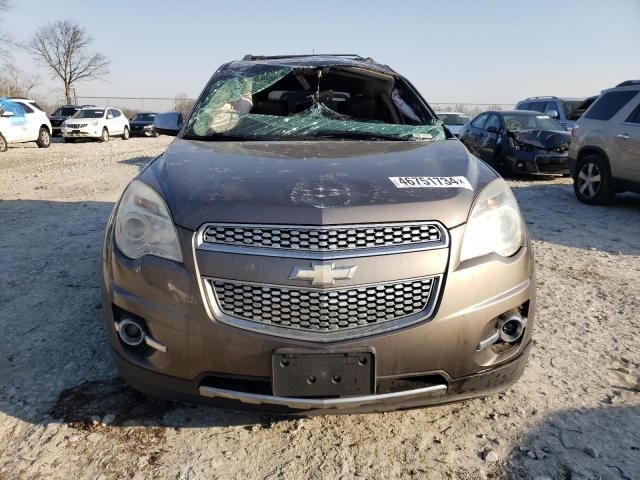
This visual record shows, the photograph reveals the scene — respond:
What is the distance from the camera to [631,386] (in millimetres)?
2480

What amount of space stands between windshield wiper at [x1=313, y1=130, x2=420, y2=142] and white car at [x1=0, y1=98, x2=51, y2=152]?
1603cm

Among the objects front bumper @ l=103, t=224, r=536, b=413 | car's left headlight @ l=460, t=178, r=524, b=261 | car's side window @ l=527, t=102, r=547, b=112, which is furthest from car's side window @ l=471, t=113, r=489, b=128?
front bumper @ l=103, t=224, r=536, b=413

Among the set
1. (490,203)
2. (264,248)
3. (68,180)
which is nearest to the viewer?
(264,248)

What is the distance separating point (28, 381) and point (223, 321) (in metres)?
1.40

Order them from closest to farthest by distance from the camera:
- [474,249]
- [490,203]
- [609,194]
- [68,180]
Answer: [474,249] < [490,203] < [609,194] < [68,180]

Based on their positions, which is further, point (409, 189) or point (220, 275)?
point (409, 189)

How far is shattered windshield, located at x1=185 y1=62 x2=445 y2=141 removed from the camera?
295 centimetres

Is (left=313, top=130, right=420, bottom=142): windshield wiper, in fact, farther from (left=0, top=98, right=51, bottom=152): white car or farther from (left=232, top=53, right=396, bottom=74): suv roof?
(left=0, top=98, right=51, bottom=152): white car

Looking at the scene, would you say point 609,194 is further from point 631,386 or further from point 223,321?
point 223,321

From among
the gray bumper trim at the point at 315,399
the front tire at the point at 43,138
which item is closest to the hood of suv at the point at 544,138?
the gray bumper trim at the point at 315,399

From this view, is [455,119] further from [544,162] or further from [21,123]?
[21,123]

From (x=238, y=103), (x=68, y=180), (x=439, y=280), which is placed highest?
(x=238, y=103)

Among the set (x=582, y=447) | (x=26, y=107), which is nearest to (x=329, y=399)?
(x=582, y=447)

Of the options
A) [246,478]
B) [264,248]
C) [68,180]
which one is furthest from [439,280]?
[68,180]
